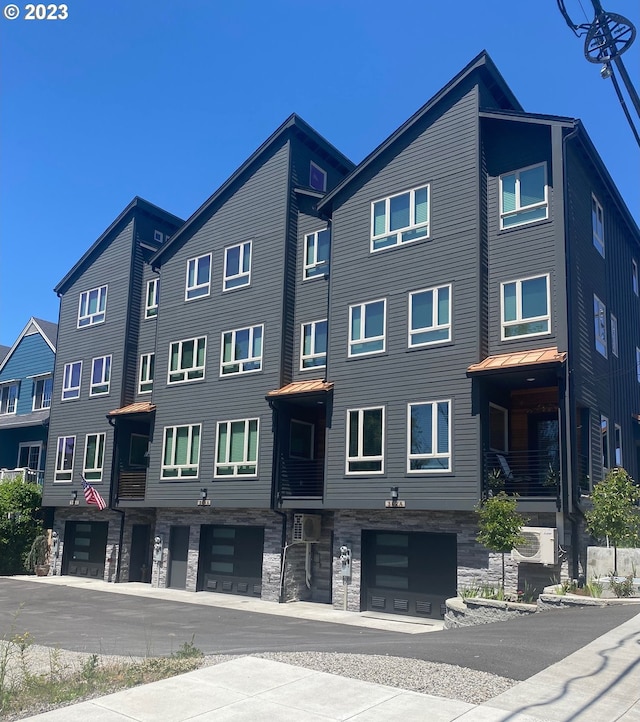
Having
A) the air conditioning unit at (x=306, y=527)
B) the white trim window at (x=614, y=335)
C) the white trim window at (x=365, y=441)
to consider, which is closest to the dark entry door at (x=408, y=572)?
the white trim window at (x=365, y=441)

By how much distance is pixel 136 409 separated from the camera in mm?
27750

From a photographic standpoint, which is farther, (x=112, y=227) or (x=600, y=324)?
(x=112, y=227)

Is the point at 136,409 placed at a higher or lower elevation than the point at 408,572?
higher

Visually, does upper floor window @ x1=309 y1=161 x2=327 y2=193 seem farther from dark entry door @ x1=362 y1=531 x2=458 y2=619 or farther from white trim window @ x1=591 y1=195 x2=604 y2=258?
dark entry door @ x1=362 y1=531 x2=458 y2=619

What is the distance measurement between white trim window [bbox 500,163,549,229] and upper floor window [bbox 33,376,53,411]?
25258 mm

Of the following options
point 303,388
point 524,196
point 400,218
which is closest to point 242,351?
point 303,388

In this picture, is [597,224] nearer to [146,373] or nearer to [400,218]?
[400,218]

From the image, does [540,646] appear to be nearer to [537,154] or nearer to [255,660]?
[255,660]

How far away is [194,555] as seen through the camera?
1001 inches

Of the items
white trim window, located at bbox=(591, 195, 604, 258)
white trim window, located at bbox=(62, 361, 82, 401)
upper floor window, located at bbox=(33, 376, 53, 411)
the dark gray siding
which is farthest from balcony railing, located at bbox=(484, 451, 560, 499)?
upper floor window, located at bbox=(33, 376, 53, 411)

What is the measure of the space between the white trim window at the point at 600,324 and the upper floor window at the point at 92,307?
20394 millimetres

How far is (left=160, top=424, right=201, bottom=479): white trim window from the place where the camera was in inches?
995

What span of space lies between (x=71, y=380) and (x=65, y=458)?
354 cm

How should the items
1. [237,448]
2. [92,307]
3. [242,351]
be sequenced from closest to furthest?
[237,448] → [242,351] → [92,307]
